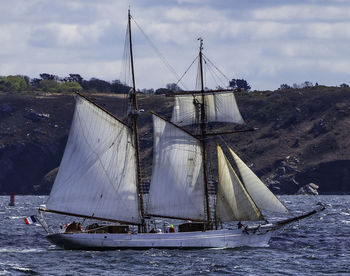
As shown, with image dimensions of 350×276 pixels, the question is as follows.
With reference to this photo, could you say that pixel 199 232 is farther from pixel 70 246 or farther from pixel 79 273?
pixel 79 273

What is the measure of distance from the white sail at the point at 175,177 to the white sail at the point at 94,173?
92.9 inches

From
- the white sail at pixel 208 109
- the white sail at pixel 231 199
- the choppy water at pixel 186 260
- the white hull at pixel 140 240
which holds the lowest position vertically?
the choppy water at pixel 186 260

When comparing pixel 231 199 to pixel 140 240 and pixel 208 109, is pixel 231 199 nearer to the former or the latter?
pixel 140 240

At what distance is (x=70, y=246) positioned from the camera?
69625mm

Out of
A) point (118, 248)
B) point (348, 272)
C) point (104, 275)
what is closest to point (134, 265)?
point (104, 275)

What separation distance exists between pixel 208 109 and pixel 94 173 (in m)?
12.2

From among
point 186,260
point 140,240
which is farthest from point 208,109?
point 186,260

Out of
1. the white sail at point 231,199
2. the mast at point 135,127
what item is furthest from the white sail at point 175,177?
the white sail at point 231,199

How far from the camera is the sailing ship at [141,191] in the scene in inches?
2726

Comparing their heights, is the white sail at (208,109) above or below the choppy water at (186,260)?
above

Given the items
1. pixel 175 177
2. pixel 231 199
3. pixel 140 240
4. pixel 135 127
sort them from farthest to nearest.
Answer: pixel 135 127 → pixel 231 199 → pixel 175 177 → pixel 140 240

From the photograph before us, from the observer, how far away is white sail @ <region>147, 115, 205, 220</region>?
2778 inches

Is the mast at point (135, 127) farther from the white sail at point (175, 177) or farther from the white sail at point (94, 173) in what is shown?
the white sail at point (175, 177)

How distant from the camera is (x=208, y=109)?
7481cm
